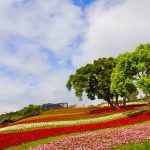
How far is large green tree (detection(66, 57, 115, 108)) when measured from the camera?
7606cm

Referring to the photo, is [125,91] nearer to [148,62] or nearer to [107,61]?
[148,62]

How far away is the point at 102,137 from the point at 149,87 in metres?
24.7

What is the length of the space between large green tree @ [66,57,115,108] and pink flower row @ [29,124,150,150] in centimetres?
4453

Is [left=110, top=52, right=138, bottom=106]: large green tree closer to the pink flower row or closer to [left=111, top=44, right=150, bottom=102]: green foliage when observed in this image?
[left=111, top=44, right=150, bottom=102]: green foliage

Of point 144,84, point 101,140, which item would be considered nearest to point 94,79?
point 144,84

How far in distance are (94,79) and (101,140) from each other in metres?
49.3

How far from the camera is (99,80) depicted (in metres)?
76.2

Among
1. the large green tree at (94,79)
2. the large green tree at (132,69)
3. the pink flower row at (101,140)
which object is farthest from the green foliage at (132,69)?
the pink flower row at (101,140)

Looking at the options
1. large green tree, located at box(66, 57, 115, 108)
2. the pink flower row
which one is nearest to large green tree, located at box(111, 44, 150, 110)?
large green tree, located at box(66, 57, 115, 108)

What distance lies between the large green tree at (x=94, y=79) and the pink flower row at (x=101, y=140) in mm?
44529

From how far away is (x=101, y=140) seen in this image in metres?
28.1

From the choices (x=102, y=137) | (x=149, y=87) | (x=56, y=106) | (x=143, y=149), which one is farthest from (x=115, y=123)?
(x=56, y=106)

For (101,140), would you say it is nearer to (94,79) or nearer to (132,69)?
(132,69)

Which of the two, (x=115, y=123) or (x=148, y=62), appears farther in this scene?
(x=148, y=62)
